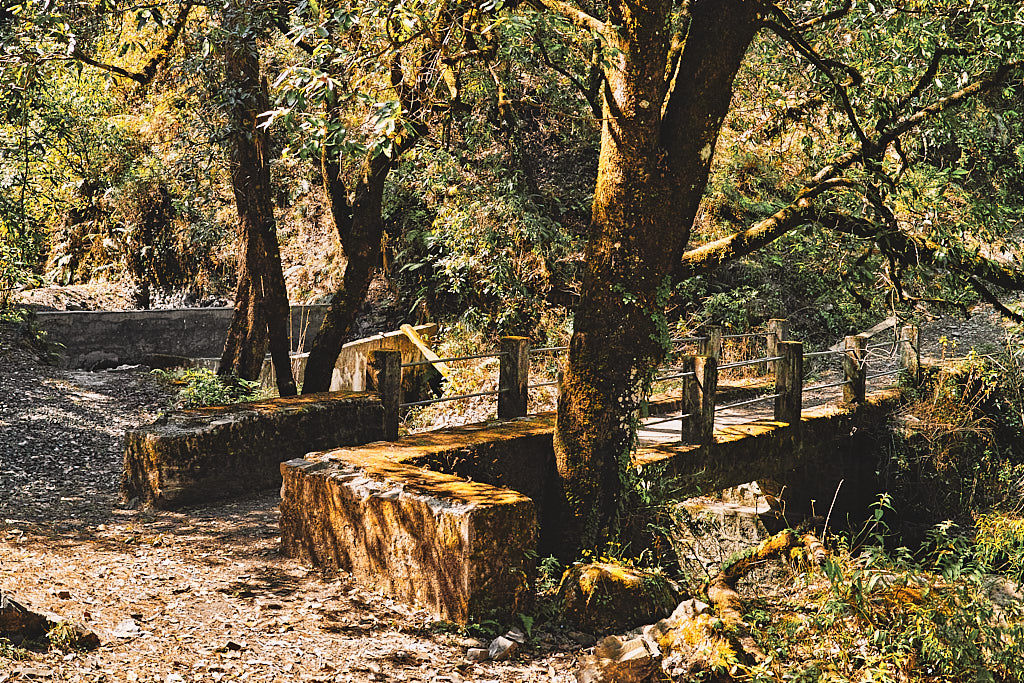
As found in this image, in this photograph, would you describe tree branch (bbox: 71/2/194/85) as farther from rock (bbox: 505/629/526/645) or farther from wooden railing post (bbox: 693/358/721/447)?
rock (bbox: 505/629/526/645)

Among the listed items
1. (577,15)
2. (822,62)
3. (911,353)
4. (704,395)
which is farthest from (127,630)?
(911,353)

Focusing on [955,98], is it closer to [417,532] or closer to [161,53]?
[417,532]

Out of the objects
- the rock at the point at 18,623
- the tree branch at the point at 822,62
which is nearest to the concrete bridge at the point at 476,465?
the rock at the point at 18,623

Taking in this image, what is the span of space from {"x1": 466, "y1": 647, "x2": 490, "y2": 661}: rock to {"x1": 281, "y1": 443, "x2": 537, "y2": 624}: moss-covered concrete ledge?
209mm

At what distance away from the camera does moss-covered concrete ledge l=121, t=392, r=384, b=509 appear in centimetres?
730

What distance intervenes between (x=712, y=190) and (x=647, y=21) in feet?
25.4

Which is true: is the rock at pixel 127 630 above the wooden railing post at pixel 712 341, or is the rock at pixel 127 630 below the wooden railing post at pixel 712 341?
below

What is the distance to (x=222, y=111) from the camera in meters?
9.74

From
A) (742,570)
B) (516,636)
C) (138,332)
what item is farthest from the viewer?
(138,332)

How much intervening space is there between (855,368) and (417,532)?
21.0ft

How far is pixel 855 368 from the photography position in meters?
9.83

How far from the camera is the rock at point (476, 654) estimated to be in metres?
4.79

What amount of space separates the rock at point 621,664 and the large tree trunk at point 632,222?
175 cm

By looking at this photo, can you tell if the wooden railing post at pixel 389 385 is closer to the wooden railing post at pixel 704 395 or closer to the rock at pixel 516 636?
the rock at pixel 516 636
